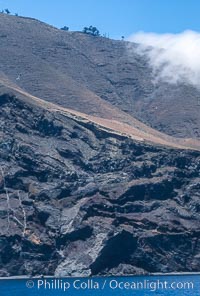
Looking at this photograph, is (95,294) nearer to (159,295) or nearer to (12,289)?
(159,295)

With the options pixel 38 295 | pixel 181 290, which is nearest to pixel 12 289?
pixel 38 295

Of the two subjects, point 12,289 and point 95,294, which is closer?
point 95,294

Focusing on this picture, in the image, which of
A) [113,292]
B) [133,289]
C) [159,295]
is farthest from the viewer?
[133,289]

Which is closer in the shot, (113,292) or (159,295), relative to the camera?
(159,295)

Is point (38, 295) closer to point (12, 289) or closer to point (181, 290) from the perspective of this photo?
point (12, 289)

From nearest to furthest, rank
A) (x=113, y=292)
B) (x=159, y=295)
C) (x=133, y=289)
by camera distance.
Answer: (x=159, y=295)
(x=113, y=292)
(x=133, y=289)

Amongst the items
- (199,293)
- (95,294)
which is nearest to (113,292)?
(95,294)

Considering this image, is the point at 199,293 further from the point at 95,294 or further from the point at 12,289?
the point at 12,289
